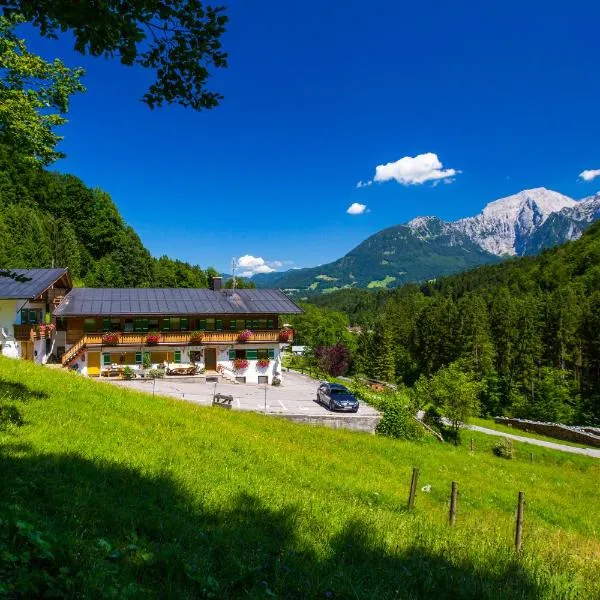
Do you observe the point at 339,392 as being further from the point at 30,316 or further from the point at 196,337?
the point at 30,316

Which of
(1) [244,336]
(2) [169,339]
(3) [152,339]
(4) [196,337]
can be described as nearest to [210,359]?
(4) [196,337]

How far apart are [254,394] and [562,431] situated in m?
31.0

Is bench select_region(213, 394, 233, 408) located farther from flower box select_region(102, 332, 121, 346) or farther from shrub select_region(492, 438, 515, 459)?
shrub select_region(492, 438, 515, 459)

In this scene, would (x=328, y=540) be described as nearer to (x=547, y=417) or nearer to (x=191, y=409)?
(x=191, y=409)

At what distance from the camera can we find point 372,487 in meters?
12.5

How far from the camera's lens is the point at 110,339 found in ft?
121

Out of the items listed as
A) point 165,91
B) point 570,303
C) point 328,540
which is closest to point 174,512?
point 328,540

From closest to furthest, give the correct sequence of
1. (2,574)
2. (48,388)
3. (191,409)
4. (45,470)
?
(2,574) < (45,470) < (48,388) < (191,409)

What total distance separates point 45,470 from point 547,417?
6176 centimetres

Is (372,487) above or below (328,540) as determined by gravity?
below

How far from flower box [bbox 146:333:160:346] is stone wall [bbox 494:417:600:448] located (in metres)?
39.6

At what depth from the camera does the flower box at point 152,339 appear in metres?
38.0

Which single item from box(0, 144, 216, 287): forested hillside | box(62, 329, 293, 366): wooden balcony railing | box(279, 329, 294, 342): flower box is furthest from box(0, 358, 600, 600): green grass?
box(0, 144, 216, 287): forested hillside

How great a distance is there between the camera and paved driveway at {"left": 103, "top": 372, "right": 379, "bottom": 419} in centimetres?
2928
